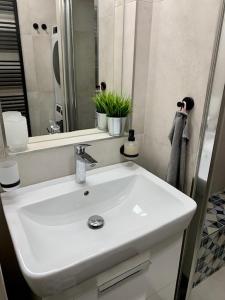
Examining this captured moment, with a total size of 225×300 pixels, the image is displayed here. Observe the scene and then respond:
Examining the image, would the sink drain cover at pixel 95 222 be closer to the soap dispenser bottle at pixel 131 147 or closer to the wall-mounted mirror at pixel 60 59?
the soap dispenser bottle at pixel 131 147

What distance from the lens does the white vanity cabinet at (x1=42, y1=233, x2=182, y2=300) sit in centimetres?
78

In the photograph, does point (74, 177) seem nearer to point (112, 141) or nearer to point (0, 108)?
point (112, 141)

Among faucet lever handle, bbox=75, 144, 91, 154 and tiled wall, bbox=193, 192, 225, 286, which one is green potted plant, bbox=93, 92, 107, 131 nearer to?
faucet lever handle, bbox=75, 144, 91, 154

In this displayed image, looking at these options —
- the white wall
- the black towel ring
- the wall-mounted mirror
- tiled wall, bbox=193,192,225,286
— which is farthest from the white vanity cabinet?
the wall-mounted mirror

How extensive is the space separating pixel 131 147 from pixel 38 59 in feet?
1.95

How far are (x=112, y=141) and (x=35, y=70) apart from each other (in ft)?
1.62

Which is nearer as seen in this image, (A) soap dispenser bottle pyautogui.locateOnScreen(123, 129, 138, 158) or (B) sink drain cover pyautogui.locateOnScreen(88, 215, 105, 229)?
(B) sink drain cover pyautogui.locateOnScreen(88, 215, 105, 229)

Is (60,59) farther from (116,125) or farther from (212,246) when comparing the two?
(212,246)

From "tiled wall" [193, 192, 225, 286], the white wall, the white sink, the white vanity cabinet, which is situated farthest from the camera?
"tiled wall" [193, 192, 225, 286]

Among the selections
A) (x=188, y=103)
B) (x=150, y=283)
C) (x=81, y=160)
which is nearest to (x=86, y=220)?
(x=81, y=160)

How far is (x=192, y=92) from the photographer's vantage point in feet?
3.20

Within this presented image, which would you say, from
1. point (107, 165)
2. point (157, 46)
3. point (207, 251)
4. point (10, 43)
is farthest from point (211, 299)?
point (10, 43)

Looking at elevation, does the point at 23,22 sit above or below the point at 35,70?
above

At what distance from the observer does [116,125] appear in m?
1.16
